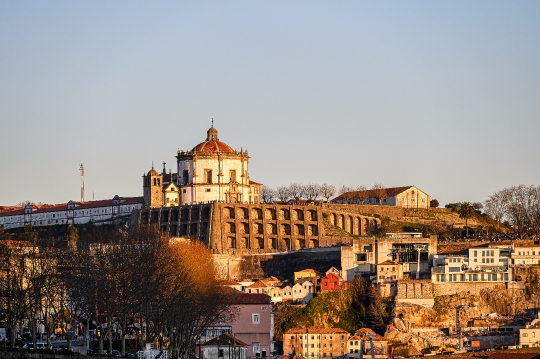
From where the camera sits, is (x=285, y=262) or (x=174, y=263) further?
(x=285, y=262)

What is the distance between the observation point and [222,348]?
101 meters

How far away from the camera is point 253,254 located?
15062 centimetres

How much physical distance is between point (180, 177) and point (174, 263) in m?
56.5

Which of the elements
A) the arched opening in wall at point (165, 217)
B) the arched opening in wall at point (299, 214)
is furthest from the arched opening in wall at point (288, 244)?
the arched opening in wall at point (165, 217)

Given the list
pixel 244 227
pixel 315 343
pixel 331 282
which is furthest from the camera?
pixel 244 227

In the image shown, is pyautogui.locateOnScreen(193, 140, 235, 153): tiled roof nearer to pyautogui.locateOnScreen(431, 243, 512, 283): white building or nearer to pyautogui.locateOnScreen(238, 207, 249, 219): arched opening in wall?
pyautogui.locateOnScreen(238, 207, 249, 219): arched opening in wall

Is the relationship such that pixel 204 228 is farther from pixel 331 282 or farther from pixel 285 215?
pixel 331 282

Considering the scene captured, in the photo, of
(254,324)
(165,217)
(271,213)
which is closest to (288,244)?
(271,213)

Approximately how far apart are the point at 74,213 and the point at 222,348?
79292 mm

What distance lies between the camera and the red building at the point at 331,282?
5113 inches

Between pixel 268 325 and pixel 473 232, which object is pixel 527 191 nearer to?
A: pixel 473 232

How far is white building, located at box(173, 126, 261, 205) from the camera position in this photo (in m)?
162

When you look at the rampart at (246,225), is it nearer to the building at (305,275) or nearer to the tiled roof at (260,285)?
the building at (305,275)

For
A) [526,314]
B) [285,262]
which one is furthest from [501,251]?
[285,262]
